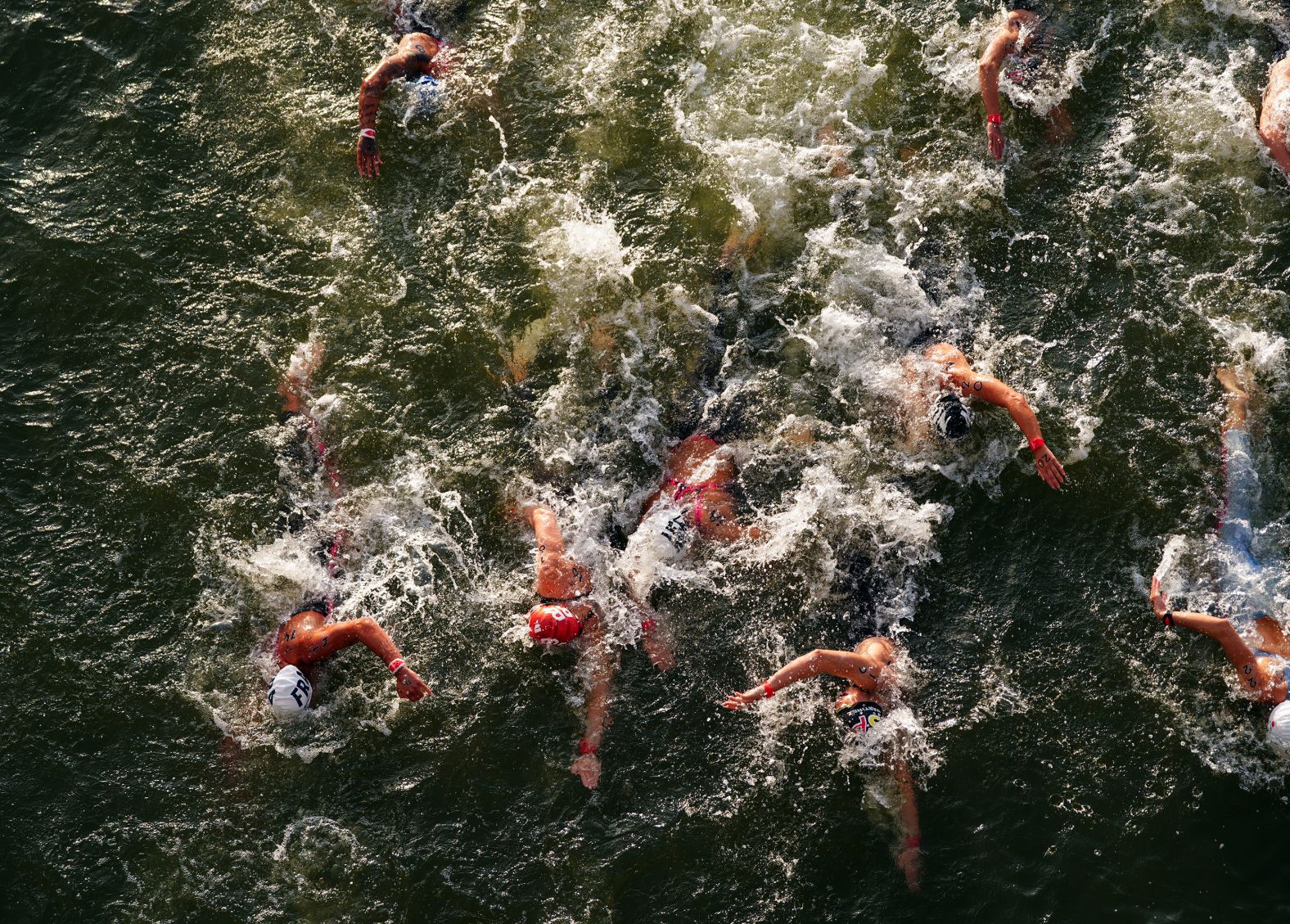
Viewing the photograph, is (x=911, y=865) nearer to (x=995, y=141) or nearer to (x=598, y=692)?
(x=598, y=692)

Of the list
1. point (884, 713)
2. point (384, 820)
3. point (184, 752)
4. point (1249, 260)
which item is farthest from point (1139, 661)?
point (184, 752)

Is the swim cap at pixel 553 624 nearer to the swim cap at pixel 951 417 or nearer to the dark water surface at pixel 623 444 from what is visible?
the dark water surface at pixel 623 444

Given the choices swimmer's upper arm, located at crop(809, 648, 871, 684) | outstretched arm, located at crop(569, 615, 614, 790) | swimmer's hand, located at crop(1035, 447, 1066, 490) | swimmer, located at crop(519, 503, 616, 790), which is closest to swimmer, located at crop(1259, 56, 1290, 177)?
swimmer's hand, located at crop(1035, 447, 1066, 490)

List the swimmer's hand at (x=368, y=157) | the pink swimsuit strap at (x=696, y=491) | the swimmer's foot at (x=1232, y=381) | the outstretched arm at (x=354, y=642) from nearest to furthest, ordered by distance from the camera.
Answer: the outstretched arm at (x=354, y=642)
the pink swimsuit strap at (x=696, y=491)
the swimmer's foot at (x=1232, y=381)
the swimmer's hand at (x=368, y=157)

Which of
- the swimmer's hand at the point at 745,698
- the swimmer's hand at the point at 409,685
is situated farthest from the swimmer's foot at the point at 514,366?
the swimmer's hand at the point at 745,698

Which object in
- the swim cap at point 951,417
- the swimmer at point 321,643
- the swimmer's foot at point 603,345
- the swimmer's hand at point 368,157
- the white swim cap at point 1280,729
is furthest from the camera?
the swimmer's hand at point 368,157

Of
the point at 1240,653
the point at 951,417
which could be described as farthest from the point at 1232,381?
the point at 951,417
